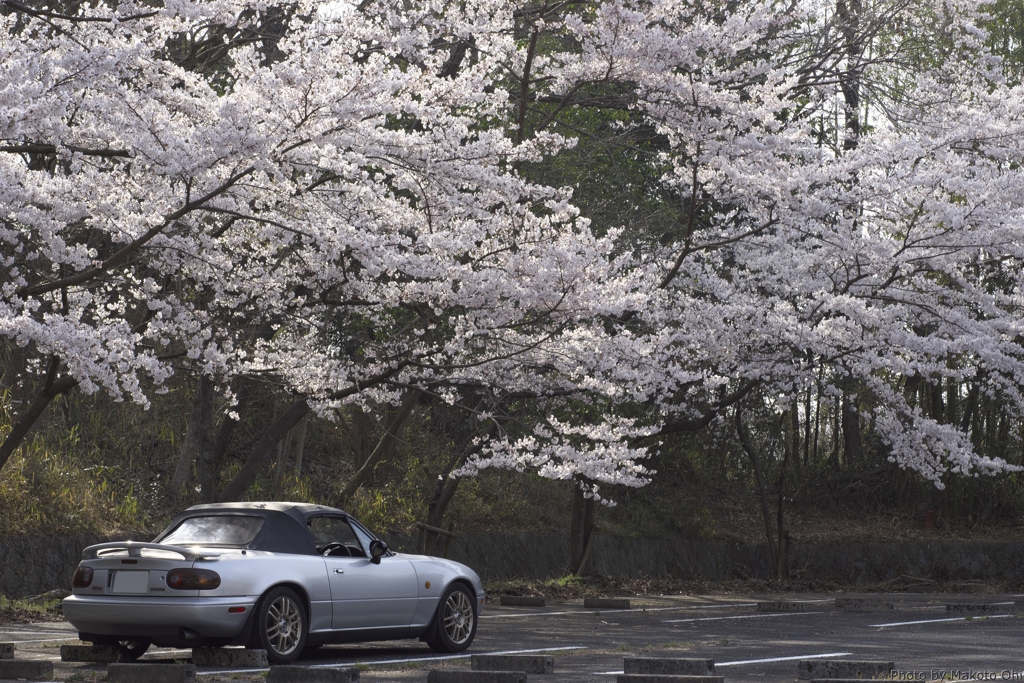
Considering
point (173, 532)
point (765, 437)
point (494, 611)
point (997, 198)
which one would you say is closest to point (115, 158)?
point (173, 532)

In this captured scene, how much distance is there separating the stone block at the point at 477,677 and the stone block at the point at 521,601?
30.0 ft

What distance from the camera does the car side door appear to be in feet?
32.3

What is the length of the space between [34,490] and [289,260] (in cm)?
465

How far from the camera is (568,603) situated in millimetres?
17703

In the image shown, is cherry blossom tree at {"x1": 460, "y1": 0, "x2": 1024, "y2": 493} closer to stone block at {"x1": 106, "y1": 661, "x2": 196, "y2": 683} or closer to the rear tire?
the rear tire

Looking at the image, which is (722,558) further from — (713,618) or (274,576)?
(274,576)

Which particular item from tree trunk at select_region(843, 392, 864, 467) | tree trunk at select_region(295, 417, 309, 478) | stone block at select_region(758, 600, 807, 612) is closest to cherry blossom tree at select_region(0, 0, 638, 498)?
tree trunk at select_region(295, 417, 309, 478)

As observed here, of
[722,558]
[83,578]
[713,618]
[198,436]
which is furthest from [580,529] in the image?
[83,578]

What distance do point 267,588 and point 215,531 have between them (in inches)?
32.5

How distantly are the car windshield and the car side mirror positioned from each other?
41.4 inches

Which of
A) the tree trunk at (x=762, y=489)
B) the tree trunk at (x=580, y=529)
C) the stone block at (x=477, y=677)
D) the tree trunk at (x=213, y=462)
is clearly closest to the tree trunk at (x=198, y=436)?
the tree trunk at (x=213, y=462)

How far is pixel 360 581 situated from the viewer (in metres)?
10.0

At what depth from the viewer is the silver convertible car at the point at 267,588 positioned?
887cm

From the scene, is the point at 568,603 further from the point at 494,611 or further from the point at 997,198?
the point at 997,198
